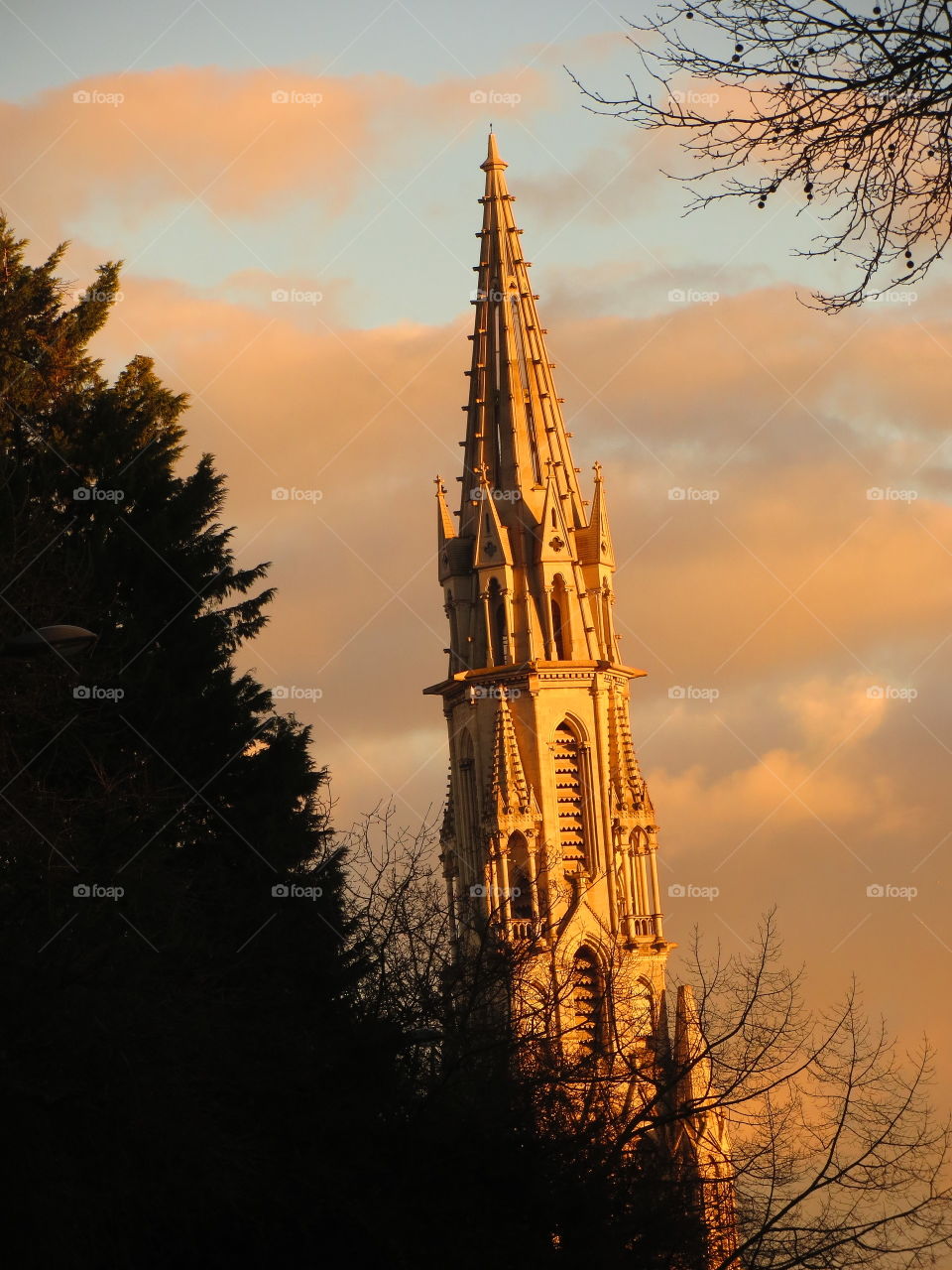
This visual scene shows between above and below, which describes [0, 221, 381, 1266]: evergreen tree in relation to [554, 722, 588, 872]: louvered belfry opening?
below

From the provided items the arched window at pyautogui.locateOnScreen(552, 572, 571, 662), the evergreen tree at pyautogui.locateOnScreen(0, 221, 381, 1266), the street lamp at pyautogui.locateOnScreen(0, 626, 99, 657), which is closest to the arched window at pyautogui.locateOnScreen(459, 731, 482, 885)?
the arched window at pyautogui.locateOnScreen(552, 572, 571, 662)

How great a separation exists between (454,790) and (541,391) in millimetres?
12630

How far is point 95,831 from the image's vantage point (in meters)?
26.9

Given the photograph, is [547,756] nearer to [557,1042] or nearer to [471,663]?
[471,663]

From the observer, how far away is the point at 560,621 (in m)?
75.2

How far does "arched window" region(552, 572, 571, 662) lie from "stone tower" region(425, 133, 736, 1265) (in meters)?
0.07

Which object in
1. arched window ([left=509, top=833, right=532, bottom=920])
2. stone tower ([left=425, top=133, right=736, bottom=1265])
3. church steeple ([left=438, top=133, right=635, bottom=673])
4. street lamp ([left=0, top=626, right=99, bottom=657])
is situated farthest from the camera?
church steeple ([left=438, top=133, right=635, bottom=673])

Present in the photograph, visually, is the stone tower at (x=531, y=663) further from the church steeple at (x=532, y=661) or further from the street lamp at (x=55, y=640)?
the street lamp at (x=55, y=640)

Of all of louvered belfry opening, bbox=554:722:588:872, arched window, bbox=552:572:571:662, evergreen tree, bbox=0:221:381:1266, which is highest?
arched window, bbox=552:572:571:662

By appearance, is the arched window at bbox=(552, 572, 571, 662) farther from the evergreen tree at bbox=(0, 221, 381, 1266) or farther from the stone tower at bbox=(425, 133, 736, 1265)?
the evergreen tree at bbox=(0, 221, 381, 1266)

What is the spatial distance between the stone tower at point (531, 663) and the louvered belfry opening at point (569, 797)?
0.14ft

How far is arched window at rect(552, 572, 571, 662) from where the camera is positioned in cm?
7475

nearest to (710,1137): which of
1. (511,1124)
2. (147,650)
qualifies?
(511,1124)

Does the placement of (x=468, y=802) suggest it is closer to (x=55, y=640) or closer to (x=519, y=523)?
(x=519, y=523)
